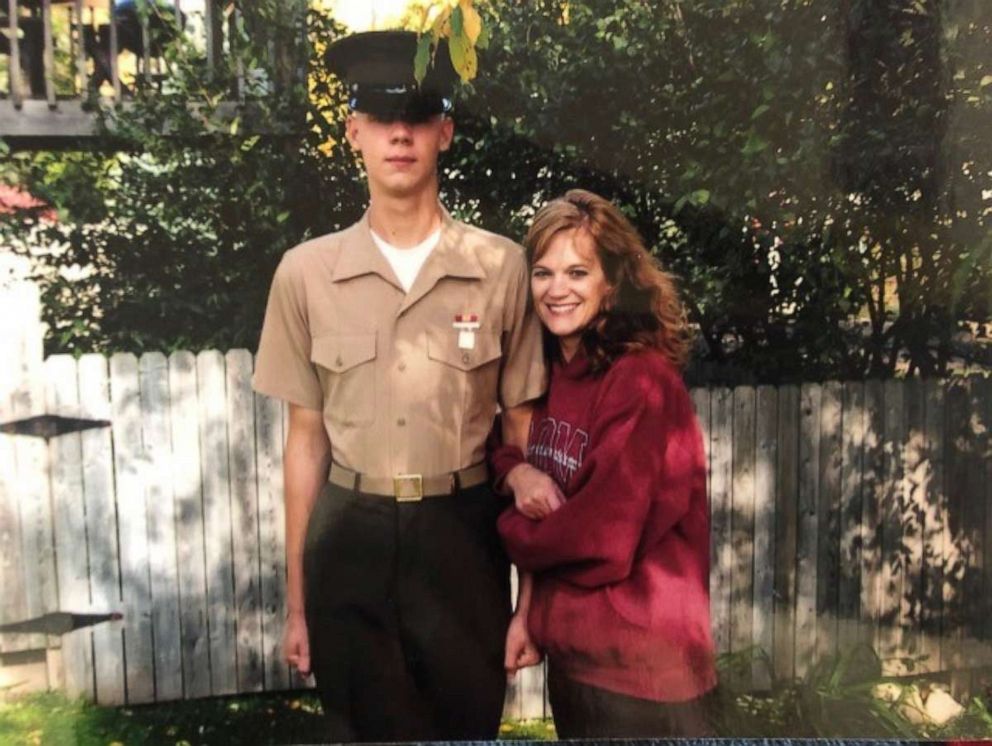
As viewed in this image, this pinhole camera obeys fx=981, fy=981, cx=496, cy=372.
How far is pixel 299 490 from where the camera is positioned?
2236 millimetres

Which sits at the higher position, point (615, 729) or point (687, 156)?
point (687, 156)

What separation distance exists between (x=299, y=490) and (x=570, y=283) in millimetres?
773

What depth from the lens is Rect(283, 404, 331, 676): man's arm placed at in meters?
2.21

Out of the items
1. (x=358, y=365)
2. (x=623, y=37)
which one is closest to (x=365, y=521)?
(x=358, y=365)

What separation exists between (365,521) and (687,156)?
1.08 metres

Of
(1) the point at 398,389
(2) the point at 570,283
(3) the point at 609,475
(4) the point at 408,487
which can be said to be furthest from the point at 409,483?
(2) the point at 570,283

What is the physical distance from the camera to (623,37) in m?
2.13

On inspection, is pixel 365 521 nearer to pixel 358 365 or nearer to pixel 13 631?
pixel 358 365

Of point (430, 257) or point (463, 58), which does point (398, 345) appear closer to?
point (430, 257)

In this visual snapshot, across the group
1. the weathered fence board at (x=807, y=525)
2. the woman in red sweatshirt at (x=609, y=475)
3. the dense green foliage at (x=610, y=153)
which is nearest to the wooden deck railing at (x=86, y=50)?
the dense green foliage at (x=610, y=153)

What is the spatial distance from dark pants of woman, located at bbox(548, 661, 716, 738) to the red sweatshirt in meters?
0.03

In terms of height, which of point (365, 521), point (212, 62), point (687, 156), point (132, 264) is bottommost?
point (365, 521)

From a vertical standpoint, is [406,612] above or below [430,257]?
below

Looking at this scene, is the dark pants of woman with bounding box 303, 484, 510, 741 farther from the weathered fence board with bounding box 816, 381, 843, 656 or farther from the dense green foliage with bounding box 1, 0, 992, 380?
the weathered fence board with bounding box 816, 381, 843, 656
